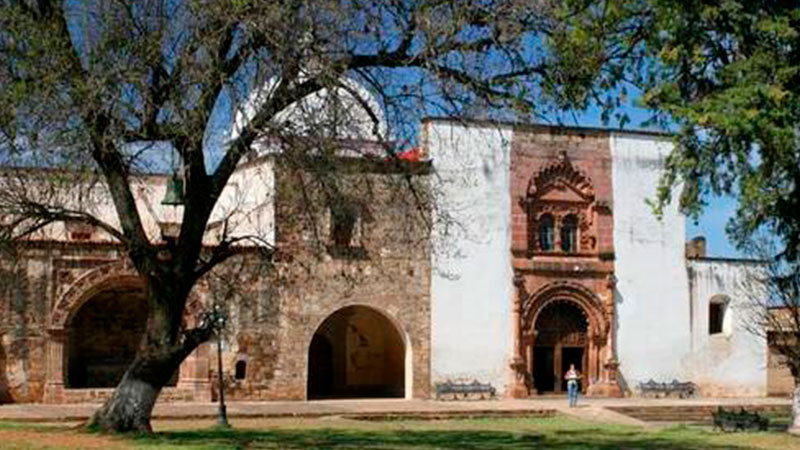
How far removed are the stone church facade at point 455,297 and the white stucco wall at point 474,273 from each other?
5 centimetres

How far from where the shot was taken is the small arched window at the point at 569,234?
36969mm

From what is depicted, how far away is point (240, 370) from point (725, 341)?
596 inches

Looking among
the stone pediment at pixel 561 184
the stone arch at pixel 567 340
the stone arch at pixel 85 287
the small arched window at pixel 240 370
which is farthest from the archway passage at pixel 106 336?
the stone pediment at pixel 561 184

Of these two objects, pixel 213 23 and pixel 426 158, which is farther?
pixel 426 158

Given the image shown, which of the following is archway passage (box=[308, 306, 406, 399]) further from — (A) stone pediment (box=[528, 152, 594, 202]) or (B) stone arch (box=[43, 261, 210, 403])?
(A) stone pediment (box=[528, 152, 594, 202])

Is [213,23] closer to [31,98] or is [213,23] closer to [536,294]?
[31,98]

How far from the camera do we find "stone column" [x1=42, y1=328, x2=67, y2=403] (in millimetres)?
30469

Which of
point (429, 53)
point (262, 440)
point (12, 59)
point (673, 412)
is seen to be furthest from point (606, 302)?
point (12, 59)

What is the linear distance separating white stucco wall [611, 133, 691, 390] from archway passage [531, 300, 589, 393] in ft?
3.74

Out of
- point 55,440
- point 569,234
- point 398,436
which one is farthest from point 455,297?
point 55,440

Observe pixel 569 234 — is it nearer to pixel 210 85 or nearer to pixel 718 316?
pixel 718 316

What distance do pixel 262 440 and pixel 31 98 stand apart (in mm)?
7005

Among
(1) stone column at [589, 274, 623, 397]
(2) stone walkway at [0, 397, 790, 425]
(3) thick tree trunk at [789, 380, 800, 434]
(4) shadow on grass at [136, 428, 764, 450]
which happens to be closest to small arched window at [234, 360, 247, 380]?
(2) stone walkway at [0, 397, 790, 425]

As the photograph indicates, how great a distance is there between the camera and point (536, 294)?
118ft
